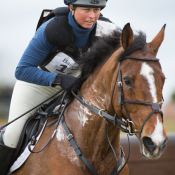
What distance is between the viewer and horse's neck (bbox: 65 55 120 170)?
2.81 meters

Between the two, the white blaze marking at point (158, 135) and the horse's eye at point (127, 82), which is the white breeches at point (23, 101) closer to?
the horse's eye at point (127, 82)

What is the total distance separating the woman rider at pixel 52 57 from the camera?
3.11 meters

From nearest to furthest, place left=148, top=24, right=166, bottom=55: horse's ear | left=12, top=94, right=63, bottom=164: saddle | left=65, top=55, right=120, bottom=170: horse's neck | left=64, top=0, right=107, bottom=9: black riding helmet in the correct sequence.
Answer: left=148, top=24, right=166, bottom=55: horse's ear
left=65, top=55, right=120, bottom=170: horse's neck
left=64, top=0, right=107, bottom=9: black riding helmet
left=12, top=94, right=63, bottom=164: saddle

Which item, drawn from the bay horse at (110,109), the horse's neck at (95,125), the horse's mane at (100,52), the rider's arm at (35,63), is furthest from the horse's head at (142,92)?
the rider's arm at (35,63)

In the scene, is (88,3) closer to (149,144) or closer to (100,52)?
(100,52)

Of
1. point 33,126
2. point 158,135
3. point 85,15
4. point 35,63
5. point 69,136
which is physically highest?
point 85,15

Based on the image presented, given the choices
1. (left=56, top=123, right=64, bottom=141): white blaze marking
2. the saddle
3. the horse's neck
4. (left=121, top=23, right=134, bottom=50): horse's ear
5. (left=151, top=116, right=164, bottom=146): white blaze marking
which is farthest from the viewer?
the saddle

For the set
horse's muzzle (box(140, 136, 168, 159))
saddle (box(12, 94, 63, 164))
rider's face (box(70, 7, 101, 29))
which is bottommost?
saddle (box(12, 94, 63, 164))

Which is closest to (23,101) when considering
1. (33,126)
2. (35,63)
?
(33,126)

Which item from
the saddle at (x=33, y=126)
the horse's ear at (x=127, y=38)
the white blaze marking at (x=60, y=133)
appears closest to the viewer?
the horse's ear at (x=127, y=38)

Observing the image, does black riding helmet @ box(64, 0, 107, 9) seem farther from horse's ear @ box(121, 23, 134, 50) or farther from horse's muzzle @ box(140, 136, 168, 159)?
horse's muzzle @ box(140, 136, 168, 159)

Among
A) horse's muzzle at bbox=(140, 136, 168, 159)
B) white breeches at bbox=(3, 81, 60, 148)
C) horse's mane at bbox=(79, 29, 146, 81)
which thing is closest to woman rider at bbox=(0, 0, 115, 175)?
white breeches at bbox=(3, 81, 60, 148)

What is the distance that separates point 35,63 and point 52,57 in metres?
0.28

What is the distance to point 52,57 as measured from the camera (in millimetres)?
3373
